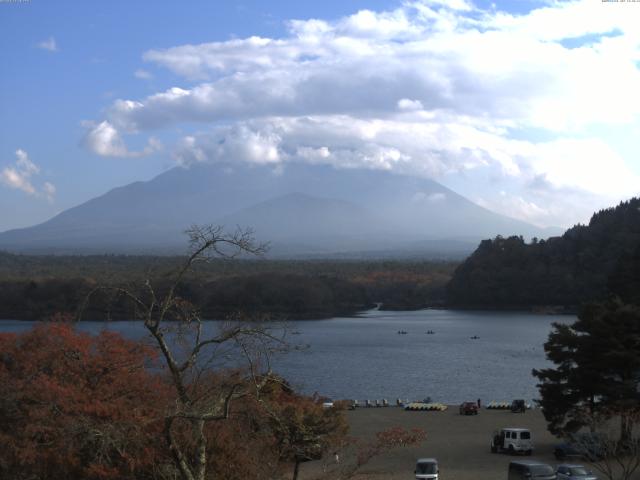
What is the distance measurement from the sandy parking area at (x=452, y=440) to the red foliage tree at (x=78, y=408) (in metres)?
3.15

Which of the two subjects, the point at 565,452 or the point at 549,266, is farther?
the point at 549,266

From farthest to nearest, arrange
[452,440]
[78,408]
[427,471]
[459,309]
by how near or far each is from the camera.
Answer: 1. [459,309]
2. [452,440]
3. [427,471]
4. [78,408]

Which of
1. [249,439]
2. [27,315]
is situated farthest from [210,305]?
[249,439]

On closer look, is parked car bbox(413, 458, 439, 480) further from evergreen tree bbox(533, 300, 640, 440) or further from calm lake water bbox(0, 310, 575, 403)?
calm lake water bbox(0, 310, 575, 403)

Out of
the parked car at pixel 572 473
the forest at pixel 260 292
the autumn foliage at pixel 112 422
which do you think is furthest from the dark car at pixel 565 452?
the forest at pixel 260 292

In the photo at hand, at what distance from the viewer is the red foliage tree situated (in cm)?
655

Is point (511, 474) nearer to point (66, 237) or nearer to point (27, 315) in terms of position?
point (27, 315)

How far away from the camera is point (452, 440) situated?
1540 cm

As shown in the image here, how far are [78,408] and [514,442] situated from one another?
833cm

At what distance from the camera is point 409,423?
1738 centimetres

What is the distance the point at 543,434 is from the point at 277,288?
124 feet

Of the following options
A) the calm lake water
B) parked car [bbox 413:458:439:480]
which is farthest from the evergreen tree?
the calm lake water

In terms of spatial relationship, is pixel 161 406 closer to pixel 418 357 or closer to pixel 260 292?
pixel 418 357

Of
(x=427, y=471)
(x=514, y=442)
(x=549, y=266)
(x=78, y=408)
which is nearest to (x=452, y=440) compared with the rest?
(x=514, y=442)
